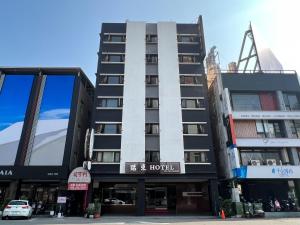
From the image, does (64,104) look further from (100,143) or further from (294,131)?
(294,131)

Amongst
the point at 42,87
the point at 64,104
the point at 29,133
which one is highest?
the point at 42,87

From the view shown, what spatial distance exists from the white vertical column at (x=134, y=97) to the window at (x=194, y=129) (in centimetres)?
511

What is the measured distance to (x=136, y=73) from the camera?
3186cm

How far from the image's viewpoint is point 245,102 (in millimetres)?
31047

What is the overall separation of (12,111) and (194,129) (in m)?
22.0

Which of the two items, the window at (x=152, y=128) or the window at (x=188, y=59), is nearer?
the window at (x=152, y=128)

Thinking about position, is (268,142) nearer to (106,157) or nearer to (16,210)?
(106,157)

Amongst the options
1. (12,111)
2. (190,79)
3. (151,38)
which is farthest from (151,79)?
(12,111)

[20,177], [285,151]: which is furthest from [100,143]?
[285,151]

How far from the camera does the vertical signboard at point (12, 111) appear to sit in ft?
89.4

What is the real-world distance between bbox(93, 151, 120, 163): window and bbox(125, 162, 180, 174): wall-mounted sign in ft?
4.88

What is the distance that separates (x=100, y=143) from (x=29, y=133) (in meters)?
8.36

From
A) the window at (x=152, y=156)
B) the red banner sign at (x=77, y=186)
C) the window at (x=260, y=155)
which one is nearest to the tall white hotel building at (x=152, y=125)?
the window at (x=152, y=156)

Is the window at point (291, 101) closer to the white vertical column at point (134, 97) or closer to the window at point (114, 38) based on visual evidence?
the white vertical column at point (134, 97)
